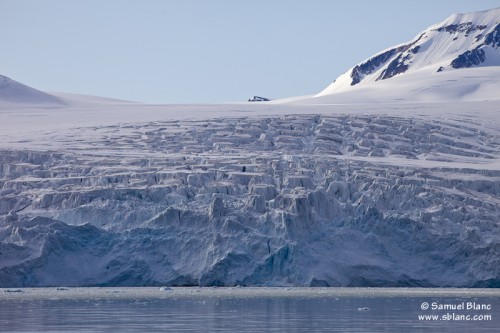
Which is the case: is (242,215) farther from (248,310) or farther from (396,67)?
(396,67)

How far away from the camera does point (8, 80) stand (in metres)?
52.3

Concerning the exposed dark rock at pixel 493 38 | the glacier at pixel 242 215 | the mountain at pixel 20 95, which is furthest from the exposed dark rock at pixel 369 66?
the glacier at pixel 242 215

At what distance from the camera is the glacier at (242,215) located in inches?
1094

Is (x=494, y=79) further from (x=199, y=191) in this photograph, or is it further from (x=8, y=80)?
(x=199, y=191)

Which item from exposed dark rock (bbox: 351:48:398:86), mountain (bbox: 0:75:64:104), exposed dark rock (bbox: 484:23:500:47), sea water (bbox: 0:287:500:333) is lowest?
sea water (bbox: 0:287:500:333)

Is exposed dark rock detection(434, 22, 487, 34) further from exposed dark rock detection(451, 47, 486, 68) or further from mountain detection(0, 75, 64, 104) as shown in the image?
mountain detection(0, 75, 64, 104)

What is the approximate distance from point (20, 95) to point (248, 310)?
3231 cm

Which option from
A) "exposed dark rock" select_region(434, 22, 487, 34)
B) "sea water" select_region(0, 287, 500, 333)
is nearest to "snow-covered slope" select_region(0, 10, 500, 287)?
"sea water" select_region(0, 287, 500, 333)

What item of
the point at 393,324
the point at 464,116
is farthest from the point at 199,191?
the point at 464,116

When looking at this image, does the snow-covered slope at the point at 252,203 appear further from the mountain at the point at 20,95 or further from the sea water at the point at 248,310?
the mountain at the point at 20,95

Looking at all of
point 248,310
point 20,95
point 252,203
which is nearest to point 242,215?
point 252,203

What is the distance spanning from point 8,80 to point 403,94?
21378 millimetres

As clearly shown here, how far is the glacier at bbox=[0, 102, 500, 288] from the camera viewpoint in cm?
2780

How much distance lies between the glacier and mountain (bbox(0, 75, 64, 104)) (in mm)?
13872
